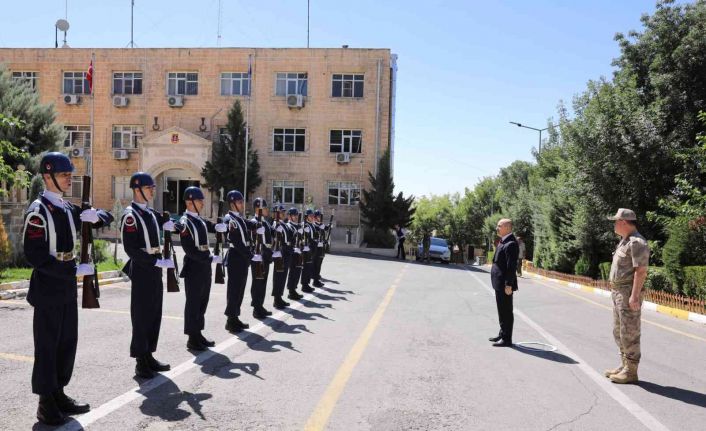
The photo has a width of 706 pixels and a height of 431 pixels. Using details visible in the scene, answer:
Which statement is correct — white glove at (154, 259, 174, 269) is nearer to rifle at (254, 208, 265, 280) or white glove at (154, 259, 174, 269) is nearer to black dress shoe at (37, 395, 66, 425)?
black dress shoe at (37, 395, 66, 425)

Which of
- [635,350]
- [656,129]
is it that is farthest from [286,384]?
[656,129]

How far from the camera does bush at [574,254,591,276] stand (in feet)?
73.6

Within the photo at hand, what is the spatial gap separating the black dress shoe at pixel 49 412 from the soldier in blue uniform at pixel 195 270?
2670mm

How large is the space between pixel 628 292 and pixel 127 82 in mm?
39015

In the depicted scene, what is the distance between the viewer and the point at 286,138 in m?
38.0

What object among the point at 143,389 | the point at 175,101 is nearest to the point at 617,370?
the point at 143,389

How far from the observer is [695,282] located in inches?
529

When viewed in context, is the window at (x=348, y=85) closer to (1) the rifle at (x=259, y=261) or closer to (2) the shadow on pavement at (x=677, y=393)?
(1) the rifle at (x=259, y=261)

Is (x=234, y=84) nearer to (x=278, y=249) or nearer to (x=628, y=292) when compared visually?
(x=278, y=249)

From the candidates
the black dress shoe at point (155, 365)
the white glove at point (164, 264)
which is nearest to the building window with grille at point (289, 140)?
the white glove at point (164, 264)

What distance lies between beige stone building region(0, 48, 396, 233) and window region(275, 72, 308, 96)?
2.7 inches

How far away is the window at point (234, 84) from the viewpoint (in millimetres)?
38094

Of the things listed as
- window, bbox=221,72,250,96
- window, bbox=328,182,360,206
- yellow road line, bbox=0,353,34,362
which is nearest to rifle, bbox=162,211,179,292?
yellow road line, bbox=0,353,34,362

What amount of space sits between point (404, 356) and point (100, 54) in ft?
128
